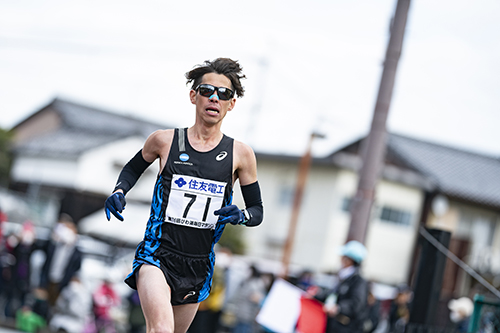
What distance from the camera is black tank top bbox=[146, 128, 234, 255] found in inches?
172

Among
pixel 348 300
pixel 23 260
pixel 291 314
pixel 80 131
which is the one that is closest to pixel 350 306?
pixel 348 300

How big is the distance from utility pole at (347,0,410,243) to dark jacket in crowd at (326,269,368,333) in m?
2.18

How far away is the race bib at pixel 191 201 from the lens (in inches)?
172

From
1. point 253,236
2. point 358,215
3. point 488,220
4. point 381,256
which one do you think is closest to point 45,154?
point 253,236

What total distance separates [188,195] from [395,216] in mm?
31580

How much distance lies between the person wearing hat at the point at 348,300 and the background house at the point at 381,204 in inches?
843

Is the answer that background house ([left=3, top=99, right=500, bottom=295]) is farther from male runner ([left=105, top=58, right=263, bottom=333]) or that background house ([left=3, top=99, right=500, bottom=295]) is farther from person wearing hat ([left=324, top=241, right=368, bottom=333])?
male runner ([left=105, top=58, right=263, bottom=333])

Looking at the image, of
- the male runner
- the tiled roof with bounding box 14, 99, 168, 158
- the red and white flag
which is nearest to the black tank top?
the male runner

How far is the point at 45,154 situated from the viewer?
44969mm

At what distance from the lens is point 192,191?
173 inches

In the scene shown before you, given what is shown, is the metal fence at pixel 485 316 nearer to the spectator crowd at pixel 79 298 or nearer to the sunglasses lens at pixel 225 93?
the spectator crowd at pixel 79 298

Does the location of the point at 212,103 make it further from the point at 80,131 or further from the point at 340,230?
the point at 80,131

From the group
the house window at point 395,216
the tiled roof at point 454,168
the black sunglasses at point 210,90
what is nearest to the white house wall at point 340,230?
the house window at point 395,216

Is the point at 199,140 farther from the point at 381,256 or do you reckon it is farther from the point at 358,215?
the point at 381,256
